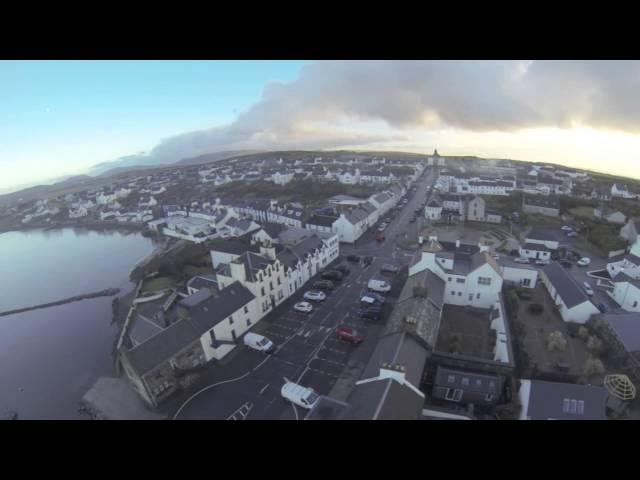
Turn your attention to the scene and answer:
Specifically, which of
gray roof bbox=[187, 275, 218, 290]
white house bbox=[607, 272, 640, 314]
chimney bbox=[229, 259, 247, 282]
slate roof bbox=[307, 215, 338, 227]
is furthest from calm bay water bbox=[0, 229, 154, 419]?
white house bbox=[607, 272, 640, 314]

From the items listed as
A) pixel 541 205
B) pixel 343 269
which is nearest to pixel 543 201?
pixel 541 205

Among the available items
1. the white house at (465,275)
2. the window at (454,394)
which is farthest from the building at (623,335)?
the window at (454,394)

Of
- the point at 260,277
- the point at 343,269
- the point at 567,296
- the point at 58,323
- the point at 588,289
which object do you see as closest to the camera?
the point at 567,296

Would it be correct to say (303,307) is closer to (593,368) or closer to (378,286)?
(378,286)

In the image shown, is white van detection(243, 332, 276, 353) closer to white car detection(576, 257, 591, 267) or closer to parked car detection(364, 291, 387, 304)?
parked car detection(364, 291, 387, 304)

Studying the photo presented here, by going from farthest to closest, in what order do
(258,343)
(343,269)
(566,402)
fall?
1. (343,269)
2. (258,343)
3. (566,402)
